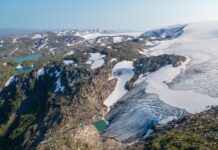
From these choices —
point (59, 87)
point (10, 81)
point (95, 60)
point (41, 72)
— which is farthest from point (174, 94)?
point (10, 81)

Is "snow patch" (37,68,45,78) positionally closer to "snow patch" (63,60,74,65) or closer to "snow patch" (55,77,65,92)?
"snow patch" (63,60,74,65)

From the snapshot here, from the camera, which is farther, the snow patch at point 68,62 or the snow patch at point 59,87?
the snow patch at point 68,62

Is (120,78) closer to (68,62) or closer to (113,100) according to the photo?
(113,100)

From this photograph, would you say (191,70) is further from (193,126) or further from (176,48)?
(193,126)

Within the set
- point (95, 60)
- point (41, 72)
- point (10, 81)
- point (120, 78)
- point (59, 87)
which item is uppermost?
point (95, 60)

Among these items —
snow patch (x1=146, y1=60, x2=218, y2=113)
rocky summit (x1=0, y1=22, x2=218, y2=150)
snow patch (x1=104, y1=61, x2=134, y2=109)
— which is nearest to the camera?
rocky summit (x1=0, y1=22, x2=218, y2=150)

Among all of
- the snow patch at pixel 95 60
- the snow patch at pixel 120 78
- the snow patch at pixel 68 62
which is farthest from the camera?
the snow patch at pixel 68 62

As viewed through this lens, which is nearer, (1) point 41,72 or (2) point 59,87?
(2) point 59,87

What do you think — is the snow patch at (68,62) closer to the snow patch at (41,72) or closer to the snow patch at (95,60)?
the snow patch at (95,60)

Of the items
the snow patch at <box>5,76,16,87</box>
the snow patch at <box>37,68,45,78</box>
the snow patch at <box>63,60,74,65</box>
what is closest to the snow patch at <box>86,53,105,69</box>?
the snow patch at <box>63,60,74,65</box>

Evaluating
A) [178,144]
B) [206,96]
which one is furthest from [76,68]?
[178,144]

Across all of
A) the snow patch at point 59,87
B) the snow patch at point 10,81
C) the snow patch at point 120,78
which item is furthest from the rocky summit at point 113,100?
the snow patch at point 10,81
